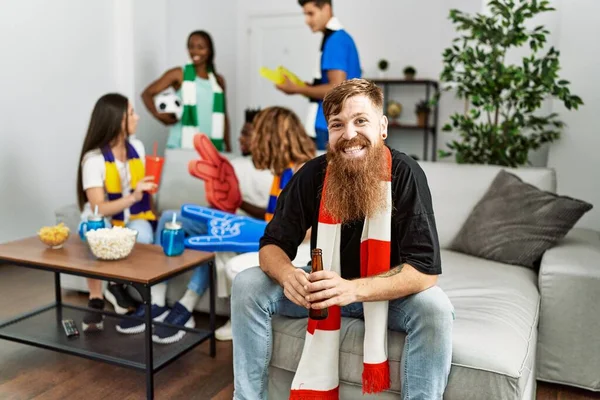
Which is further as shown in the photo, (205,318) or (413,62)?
(413,62)

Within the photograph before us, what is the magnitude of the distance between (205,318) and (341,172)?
59.6 inches

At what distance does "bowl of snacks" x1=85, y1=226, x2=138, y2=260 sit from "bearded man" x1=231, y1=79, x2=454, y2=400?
27.6 inches

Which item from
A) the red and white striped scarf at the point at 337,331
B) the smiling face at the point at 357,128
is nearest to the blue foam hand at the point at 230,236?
the red and white striped scarf at the point at 337,331

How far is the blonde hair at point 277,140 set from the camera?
2.59 meters

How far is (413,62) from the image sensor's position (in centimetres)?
609

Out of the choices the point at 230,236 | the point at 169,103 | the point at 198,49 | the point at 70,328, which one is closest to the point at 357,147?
the point at 230,236

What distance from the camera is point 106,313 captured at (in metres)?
2.63

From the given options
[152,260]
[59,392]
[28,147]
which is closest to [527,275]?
[152,260]

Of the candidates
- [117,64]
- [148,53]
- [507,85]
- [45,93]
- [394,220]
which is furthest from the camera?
[148,53]

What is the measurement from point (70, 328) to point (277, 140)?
1.17 meters

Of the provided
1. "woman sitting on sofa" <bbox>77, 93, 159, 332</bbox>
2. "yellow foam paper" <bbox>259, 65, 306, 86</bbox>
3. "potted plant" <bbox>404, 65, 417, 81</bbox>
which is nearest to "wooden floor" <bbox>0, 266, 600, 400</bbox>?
"woman sitting on sofa" <bbox>77, 93, 159, 332</bbox>

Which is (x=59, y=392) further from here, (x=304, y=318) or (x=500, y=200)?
(x=500, y=200)

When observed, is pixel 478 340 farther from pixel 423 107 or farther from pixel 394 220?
pixel 423 107

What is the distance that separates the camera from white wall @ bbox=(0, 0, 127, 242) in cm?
401
